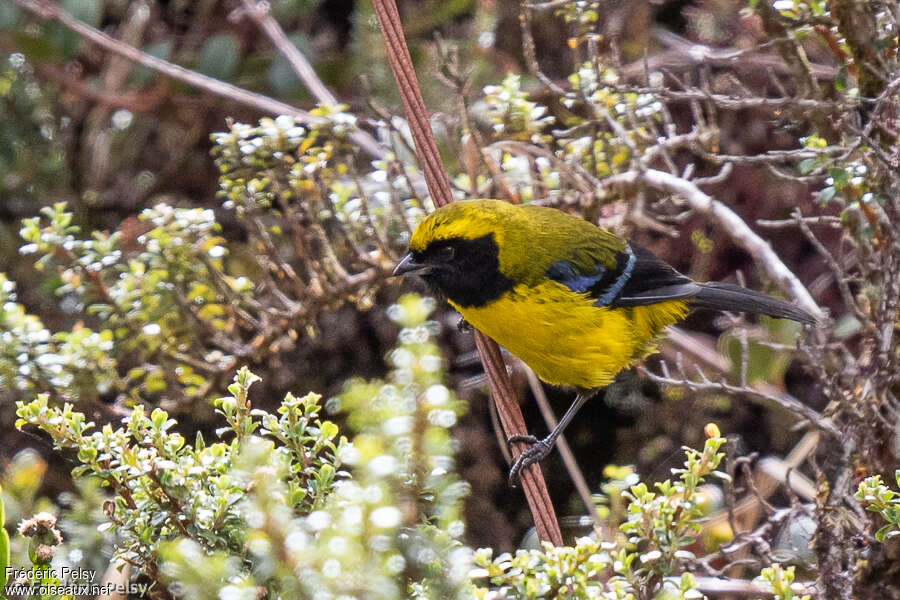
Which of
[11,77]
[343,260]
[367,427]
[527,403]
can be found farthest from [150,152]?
[367,427]

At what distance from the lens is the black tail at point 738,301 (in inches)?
102

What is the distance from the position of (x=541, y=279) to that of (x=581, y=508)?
1297 millimetres

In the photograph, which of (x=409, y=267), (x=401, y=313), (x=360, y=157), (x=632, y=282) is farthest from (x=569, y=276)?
(x=360, y=157)

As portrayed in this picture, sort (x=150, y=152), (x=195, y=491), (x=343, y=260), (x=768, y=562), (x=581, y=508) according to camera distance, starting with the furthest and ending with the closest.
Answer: (x=150, y=152), (x=581, y=508), (x=343, y=260), (x=768, y=562), (x=195, y=491)

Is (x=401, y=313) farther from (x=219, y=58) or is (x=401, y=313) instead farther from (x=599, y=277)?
(x=219, y=58)

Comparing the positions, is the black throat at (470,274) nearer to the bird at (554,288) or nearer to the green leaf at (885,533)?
the bird at (554,288)

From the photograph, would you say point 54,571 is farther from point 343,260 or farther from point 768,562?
point 343,260

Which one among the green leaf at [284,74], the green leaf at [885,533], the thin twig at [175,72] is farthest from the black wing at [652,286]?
the green leaf at [284,74]

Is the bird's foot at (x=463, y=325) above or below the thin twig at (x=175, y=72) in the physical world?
below

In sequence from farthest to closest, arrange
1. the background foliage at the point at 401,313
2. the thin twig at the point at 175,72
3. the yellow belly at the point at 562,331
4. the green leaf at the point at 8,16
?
1. the green leaf at the point at 8,16
2. the thin twig at the point at 175,72
3. the yellow belly at the point at 562,331
4. the background foliage at the point at 401,313

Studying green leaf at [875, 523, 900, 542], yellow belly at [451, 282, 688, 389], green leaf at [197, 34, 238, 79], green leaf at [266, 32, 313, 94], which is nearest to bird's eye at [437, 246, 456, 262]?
yellow belly at [451, 282, 688, 389]

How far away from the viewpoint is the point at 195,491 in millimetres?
1487

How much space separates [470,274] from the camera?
253 cm

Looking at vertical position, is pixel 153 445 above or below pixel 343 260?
above
